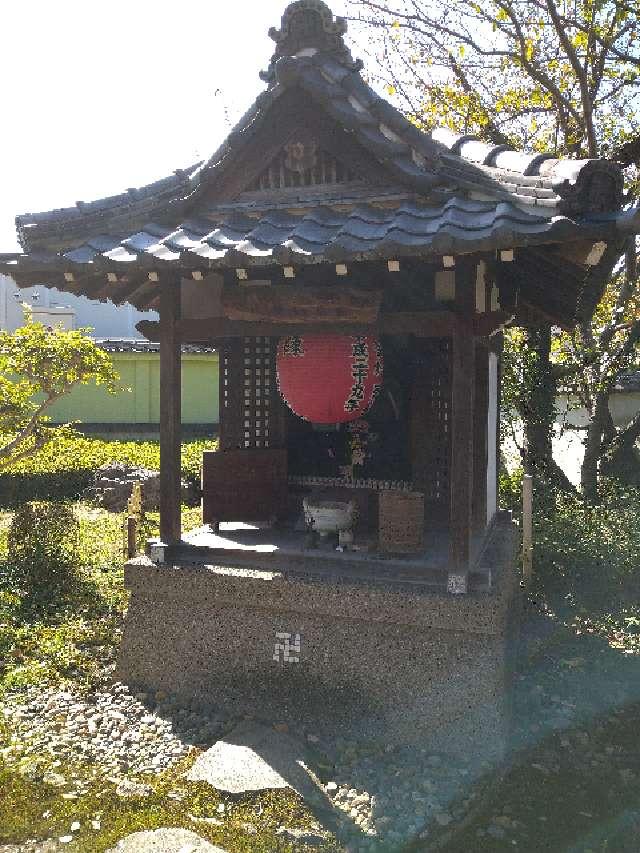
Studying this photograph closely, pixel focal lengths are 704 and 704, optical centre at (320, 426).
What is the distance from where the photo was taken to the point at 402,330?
5852mm

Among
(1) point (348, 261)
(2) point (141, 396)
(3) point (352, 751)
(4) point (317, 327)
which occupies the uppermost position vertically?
(1) point (348, 261)

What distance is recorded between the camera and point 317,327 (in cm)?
615

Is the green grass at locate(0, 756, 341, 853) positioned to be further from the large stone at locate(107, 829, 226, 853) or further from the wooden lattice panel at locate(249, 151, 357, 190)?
the wooden lattice panel at locate(249, 151, 357, 190)

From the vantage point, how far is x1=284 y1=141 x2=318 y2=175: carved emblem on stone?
20.9 ft

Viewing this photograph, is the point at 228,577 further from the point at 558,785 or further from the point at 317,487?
the point at 558,785

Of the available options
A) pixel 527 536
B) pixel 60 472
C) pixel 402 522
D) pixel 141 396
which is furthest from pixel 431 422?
pixel 141 396

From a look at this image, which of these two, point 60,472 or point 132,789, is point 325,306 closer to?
point 132,789

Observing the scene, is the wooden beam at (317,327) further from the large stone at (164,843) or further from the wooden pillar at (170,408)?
the large stone at (164,843)

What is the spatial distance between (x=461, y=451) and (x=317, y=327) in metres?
1.64

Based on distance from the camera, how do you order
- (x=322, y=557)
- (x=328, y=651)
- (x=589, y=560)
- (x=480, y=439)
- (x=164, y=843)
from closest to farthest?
(x=164, y=843) → (x=328, y=651) → (x=322, y=557) → (x=480, y=439) → (x=589, y=560)

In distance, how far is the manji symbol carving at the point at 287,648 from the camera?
6.12 metres

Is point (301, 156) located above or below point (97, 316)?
below

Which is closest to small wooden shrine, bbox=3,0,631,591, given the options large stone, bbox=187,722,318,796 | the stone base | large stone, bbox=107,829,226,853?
the stone base

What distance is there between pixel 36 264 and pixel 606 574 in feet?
25.2
